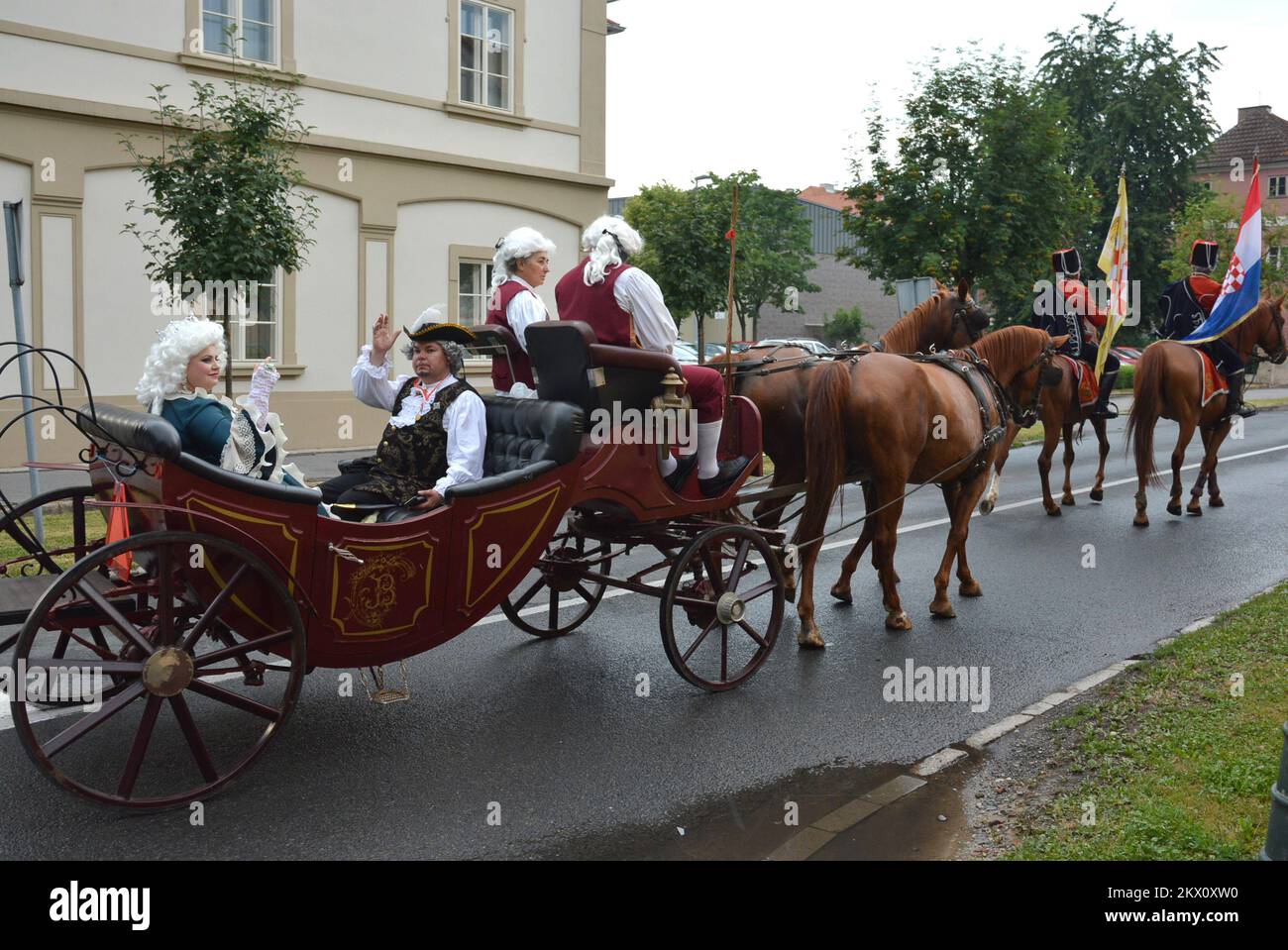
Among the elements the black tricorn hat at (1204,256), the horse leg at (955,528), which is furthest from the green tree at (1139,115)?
the horse leg at (955,528)

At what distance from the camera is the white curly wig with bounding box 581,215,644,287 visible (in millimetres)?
5777

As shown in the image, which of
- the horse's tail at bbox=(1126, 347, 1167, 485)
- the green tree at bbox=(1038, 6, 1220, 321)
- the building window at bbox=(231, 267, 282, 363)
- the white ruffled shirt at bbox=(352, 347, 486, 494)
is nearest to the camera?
the white ruffled shirt at bbox=(352, 347, 486, 494)

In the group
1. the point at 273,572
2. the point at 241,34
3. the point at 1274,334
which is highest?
the point at 241,34

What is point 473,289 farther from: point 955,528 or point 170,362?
point 170,362

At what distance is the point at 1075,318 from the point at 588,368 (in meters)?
9.80

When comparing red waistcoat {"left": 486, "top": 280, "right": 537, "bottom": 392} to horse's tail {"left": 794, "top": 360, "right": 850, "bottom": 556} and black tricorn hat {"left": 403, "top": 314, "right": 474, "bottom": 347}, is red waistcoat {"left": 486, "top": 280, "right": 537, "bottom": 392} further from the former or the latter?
horse's tail {"left": 794, "top": 360, "right": 850, "bottom": 556}

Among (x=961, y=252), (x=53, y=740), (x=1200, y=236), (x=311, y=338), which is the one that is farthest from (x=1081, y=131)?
(x=53, y=740)

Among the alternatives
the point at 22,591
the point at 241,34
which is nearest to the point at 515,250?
the point at 22,591

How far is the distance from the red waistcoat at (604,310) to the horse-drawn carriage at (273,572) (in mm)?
272

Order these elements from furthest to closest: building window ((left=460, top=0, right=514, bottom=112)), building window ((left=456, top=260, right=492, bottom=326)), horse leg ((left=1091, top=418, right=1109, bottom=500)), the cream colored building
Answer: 1. building window ((left=456, top=260, right=492, bottom=326))
2. building window ((left=460, top=0, right=514, bottom=112))
3. the cream colored building
4. horse leg ((left=1091, top=418, right=1109, bottom=500))

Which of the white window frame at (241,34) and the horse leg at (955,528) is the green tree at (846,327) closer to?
the white window frame at (241,34)

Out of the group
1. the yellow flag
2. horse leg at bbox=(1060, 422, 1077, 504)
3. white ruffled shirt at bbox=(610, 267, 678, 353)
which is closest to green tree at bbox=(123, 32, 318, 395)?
white ruffled shirt at bbox=(610, 267, 678, 353)

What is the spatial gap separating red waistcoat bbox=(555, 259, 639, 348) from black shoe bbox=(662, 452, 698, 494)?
67cm

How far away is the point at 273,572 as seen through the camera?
439 cm
